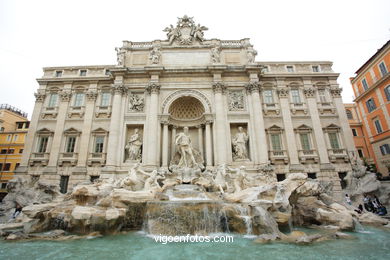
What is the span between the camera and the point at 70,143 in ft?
56.7

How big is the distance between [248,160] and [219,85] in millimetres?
6934

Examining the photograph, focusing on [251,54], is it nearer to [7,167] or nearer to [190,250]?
[190,250]

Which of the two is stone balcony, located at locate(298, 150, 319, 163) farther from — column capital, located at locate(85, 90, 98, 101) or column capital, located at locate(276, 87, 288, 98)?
column capital, located at locate(85, 90, 98, 101)

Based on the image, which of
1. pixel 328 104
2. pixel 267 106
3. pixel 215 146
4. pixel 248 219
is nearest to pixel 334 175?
pixel 328 104

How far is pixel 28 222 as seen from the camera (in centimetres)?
875

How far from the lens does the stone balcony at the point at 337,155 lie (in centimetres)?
1625

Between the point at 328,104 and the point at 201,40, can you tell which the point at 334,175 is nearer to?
the point at 328,104

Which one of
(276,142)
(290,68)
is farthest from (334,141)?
(290,68)

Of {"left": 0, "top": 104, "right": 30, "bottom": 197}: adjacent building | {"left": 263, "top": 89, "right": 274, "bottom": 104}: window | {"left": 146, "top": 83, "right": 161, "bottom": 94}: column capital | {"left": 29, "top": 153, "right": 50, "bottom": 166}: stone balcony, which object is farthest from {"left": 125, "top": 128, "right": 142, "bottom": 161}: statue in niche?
{"left": 0, "top": 104, "right": 30, "bottom": 197}: adjacent building

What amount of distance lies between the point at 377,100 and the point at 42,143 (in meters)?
33.7

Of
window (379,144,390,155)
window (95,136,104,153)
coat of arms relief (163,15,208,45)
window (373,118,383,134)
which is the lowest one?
window (379,144,390,155)

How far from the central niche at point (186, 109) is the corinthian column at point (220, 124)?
5.48 feet

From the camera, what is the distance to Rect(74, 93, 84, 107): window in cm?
1845

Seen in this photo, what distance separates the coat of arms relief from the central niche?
19.4ft
